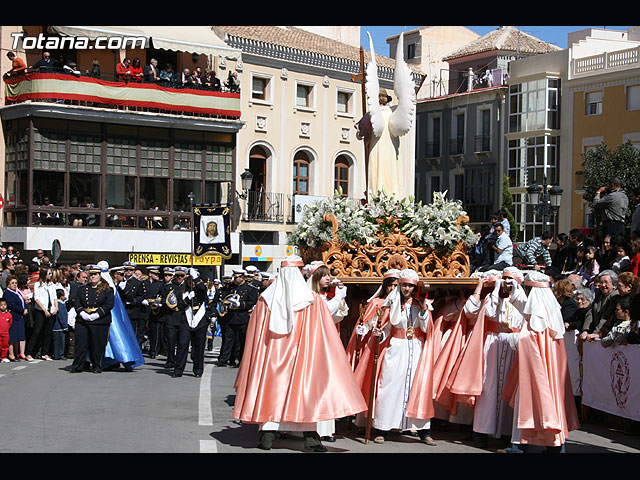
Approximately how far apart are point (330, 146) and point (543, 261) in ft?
92.3

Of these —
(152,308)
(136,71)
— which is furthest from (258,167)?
(152,308)

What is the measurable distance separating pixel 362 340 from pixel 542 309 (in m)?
2.20

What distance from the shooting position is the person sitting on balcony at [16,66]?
3544 centimetres

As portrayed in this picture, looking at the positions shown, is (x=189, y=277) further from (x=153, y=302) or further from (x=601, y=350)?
(x=601, y=350)

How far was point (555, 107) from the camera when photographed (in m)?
48.5

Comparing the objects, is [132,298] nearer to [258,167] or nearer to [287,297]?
[287,297]

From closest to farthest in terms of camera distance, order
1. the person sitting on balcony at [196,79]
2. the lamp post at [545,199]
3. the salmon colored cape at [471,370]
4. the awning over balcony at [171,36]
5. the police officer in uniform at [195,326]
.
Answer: the salmon colored cape at [471,370] < the police officer in uniform at [195,326] < the lamp post at [545,199] < the awning over balcony at [171,36] < the person sitting on balcony at [196,79]

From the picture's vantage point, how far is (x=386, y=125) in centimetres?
1263

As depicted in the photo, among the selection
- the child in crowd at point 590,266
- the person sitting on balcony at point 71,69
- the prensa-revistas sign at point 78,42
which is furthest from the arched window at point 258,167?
the child in crowd at point 590,266

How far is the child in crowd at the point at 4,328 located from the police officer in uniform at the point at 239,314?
404cm

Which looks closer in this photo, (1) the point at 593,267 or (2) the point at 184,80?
(1) the point at 593,267

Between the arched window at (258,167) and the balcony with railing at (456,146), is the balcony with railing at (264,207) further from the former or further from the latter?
the balcony with railing at (456,146)

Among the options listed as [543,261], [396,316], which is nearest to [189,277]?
[543,261]

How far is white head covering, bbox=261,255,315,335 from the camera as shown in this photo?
9.93 metres
